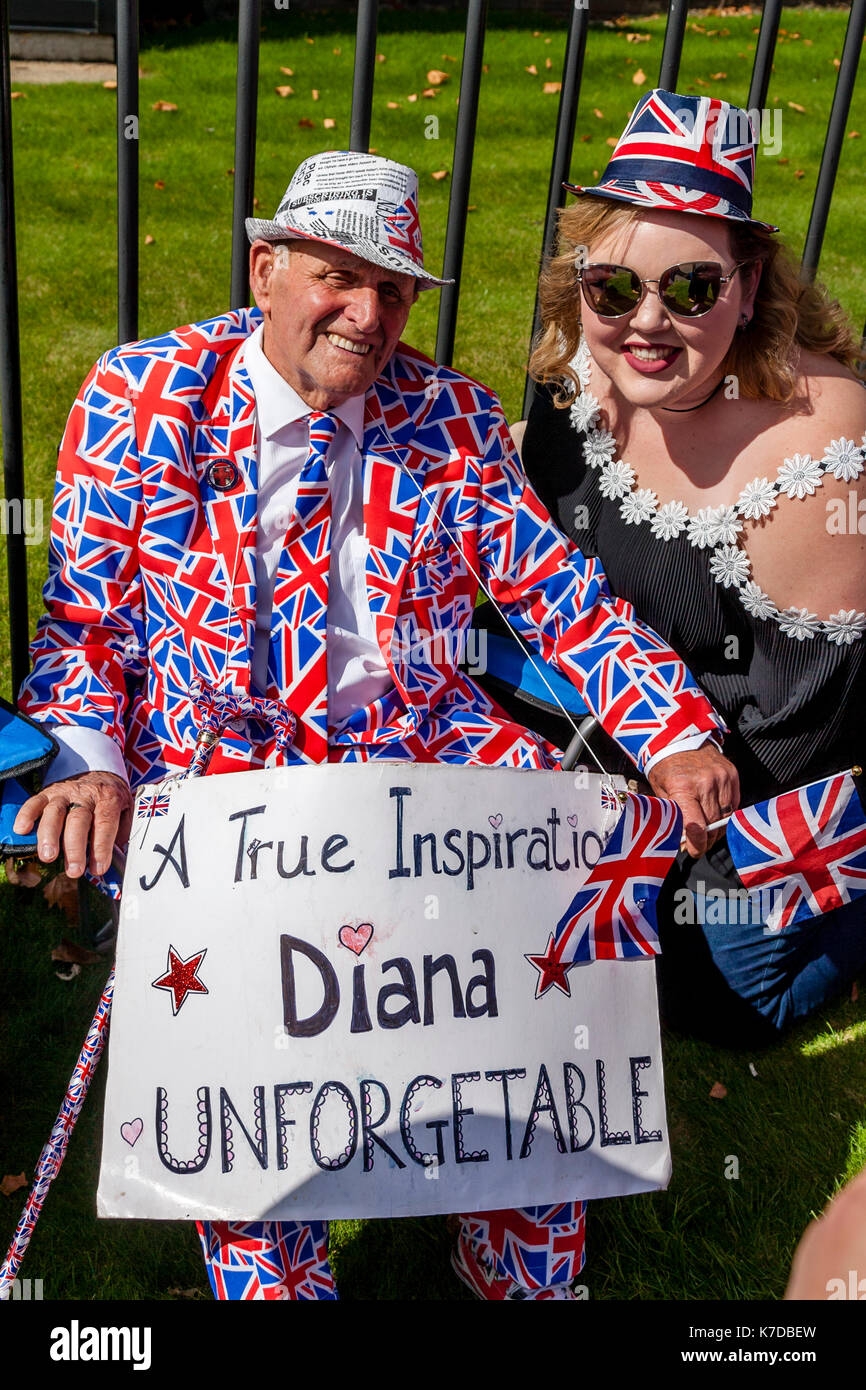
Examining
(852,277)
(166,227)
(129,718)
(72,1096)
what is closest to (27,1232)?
(72,1096)

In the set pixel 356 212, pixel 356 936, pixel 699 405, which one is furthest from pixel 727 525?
pixel 356 936

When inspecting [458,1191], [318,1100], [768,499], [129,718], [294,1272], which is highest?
[768,499]

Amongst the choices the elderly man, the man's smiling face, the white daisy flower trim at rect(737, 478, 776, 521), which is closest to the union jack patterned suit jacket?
the elderly man

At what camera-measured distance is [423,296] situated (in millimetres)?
6422

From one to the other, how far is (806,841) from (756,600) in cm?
53

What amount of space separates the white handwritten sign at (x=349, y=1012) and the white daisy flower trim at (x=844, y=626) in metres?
1.00

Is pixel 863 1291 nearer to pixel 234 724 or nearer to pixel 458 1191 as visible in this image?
pixel 458 1191

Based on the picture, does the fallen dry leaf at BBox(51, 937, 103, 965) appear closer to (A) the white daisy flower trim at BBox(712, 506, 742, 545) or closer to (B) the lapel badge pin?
(B) the lapel badge pin

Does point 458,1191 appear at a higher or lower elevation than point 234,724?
lower

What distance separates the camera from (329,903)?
1995 millimetres

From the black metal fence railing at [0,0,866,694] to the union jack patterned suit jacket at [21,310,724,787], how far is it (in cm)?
46

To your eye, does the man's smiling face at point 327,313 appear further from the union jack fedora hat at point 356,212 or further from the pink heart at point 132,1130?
the pink heart at point 132,1130

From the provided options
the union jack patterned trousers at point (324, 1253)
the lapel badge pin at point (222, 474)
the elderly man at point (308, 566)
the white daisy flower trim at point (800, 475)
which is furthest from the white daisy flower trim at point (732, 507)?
the union jack patterned trousers at point (324, 1253)

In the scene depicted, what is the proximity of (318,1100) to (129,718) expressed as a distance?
88 cm
